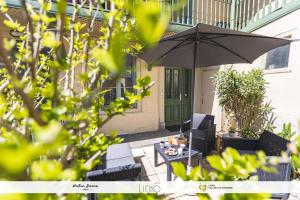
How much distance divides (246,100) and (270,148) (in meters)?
2.08

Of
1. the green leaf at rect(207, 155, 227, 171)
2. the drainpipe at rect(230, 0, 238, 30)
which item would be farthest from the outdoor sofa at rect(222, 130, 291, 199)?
the drainpipe at rect(230, 0, 238, 30)

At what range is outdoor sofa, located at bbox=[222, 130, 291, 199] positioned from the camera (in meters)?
2.44

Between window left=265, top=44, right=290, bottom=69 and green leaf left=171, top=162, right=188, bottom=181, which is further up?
window left=265, top=44, right=290, bottom=69

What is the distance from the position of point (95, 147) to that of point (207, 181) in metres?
0.60

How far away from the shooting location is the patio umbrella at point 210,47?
2.43 metres

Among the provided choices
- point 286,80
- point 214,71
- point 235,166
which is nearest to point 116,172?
point 235,166

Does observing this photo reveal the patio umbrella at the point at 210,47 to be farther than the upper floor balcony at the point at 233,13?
No

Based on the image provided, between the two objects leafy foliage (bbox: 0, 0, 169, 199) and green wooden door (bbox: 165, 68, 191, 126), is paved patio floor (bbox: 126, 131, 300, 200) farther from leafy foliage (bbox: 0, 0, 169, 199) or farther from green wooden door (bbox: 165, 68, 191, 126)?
leafy foliage (bbox: 0, 0, 169, 199)

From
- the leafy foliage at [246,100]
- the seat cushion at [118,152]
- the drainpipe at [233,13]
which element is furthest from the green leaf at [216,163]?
the drainpipe at [233,13]

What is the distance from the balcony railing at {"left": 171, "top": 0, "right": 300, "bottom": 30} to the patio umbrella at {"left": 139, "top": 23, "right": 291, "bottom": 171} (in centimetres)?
205

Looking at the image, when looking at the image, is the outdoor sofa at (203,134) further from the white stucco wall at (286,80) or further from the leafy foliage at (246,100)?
the white stucco wall at (286,80)

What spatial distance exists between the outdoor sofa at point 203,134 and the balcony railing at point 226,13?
10.3 feet

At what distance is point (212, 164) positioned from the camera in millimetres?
587

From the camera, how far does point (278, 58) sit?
412 cm
